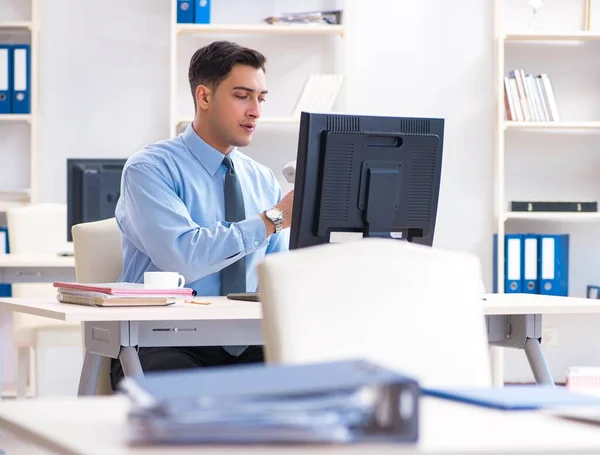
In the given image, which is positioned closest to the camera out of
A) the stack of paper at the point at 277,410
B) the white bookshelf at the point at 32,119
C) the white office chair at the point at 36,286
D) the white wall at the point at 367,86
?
the stack of paper at the point at 277,410

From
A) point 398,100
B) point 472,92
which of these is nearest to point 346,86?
point 398,100

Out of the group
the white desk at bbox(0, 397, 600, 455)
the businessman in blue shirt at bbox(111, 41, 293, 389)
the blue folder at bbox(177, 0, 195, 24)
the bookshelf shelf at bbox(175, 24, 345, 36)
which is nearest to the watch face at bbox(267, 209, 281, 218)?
the businessman in blue shirt at bbox(111, 41, 293, 389)

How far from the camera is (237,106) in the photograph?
2895 mm

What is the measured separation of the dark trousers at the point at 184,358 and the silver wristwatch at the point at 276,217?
1.03 feet

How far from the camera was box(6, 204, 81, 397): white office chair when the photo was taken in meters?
4.04

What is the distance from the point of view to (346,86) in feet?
15.9

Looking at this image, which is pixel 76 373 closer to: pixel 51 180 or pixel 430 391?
pixel 51 180

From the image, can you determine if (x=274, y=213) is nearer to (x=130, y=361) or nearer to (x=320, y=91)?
(x=130, y=361)

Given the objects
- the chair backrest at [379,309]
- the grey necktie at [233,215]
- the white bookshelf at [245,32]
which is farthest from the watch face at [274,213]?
the white bookshelf at [245,32]

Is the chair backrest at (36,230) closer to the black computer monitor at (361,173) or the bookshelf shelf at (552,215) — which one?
the bookshelf shelf at (552,215)

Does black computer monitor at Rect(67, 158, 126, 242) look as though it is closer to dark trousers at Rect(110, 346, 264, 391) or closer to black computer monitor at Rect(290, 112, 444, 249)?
dark trousers at Rect(110, 346, 264, 391)

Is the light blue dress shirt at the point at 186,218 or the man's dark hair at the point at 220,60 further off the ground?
the man's dark hair at the point at 220,60

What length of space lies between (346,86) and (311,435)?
4.05 m

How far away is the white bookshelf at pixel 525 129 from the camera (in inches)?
187
